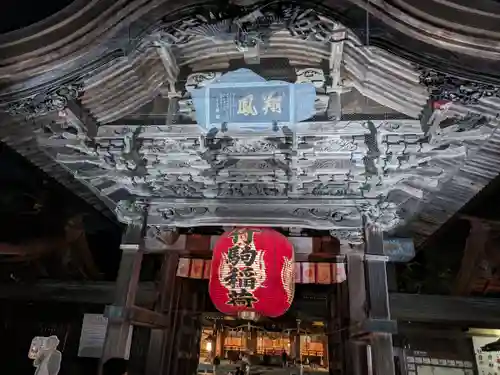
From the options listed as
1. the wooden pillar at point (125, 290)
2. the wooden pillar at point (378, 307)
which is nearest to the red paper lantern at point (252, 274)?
the wooden pillar at point (378, 307)

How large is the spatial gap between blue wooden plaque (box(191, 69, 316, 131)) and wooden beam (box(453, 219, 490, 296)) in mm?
4415

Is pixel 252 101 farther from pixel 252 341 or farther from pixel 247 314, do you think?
pixel 252 341

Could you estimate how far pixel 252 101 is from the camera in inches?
140

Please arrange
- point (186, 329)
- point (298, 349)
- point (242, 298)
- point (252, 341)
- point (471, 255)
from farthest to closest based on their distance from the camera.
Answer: point (252, 341) < point (298, 349) < point (471, 255) < point (186, 329) < point (242, 298)

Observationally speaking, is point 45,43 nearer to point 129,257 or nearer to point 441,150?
point 129,257

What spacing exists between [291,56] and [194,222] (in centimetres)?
267

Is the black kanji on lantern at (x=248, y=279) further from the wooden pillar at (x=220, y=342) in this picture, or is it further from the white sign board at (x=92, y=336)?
the wooden pillar at (x=220, y=342)

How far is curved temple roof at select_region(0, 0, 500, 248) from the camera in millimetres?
2699

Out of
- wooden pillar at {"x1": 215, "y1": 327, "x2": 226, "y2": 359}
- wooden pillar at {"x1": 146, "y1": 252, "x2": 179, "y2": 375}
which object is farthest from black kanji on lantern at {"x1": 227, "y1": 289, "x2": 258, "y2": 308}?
wooden pillar at {"x1": 215, "y1": 327, "x2": 226, "y2": 359}

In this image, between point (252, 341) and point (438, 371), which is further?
point (252, 341)

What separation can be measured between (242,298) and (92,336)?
400 cm

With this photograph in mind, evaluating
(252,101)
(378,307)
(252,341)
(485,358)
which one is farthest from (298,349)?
(252,101)

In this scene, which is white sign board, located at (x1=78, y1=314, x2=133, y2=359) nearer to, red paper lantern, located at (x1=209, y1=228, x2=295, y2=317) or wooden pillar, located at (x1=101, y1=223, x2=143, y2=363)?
wooden pillar, located at (x1=101, y1=223, x2=143, y2=363)

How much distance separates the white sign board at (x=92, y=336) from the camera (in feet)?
22.8
